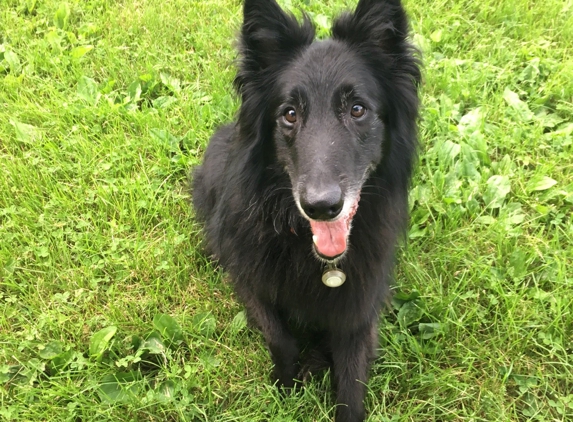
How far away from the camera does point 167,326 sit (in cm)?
258

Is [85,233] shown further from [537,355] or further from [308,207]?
[537,355]

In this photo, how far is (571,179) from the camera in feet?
10.9

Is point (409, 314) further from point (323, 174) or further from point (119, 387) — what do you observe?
point (119, 387)

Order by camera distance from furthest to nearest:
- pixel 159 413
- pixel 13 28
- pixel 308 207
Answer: pixel 13 28, pixel 159 413, pixel 308 207

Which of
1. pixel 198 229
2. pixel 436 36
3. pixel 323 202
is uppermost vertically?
pixel 323 202

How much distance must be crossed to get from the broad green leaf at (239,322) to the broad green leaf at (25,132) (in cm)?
209

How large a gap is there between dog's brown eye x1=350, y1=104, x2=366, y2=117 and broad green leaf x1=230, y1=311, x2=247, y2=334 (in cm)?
131

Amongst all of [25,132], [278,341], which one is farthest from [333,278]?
[25,132]

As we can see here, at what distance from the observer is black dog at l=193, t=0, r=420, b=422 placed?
204cm

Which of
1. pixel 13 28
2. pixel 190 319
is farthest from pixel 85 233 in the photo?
pixel 13 28

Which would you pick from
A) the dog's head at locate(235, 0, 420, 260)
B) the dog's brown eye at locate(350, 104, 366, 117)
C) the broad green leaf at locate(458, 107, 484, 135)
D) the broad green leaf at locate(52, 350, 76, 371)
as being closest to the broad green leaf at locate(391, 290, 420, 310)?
the dog's head at locate(235, 0, 420, 260)

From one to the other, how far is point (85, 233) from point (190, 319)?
91 centimetres

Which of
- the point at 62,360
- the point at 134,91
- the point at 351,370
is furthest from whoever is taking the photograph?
the point at 134,91

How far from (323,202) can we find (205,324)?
1.27m
